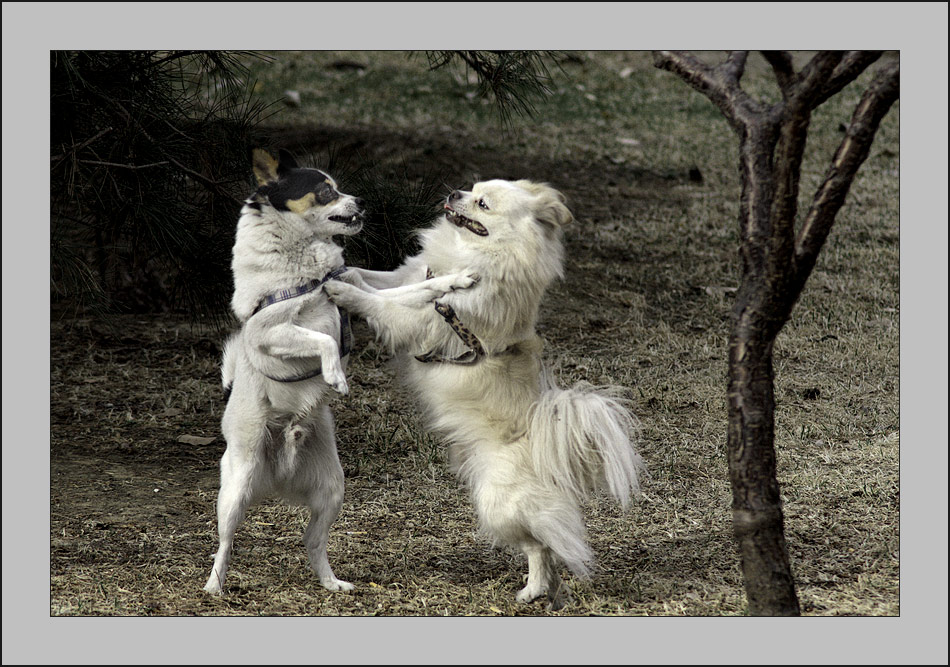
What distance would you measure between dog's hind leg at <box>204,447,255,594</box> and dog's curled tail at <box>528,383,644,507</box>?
46.5 inches

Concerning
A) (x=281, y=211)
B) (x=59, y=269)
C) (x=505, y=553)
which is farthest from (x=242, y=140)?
(x=505, y=553)

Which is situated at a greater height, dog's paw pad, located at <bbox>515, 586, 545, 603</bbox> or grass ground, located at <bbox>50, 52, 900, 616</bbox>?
grass ground, located at <bbox>50, 52, 900, 616</bbox>

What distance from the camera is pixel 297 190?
3873 millimetres

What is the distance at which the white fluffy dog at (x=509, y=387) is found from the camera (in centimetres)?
399

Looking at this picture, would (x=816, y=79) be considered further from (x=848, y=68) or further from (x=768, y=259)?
(x=768, y=259)

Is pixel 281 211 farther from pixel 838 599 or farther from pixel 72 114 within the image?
pixel 838 599

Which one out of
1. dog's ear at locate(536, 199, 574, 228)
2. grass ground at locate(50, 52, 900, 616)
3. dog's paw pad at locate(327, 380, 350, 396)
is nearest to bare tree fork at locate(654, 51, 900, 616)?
grass ground at locate(50, 52, 900, 616)

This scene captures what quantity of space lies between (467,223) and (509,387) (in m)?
0.71

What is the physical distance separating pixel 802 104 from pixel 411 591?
2506mm

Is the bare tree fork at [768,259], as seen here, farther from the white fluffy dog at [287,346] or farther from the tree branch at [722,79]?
the white fluffy dog at [287,346]

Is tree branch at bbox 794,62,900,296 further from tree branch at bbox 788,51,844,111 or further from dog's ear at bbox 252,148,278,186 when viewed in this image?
dog's ear at bbox 252,148,278,186

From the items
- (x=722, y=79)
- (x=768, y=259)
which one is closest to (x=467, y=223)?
(x=722, y=79)

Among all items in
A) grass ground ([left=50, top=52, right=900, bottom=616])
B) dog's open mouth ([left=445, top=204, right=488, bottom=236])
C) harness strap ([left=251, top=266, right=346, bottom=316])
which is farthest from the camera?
grass ground ([left=50, top=52, right=900, bottom=616])

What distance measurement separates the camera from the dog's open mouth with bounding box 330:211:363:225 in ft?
12.6
